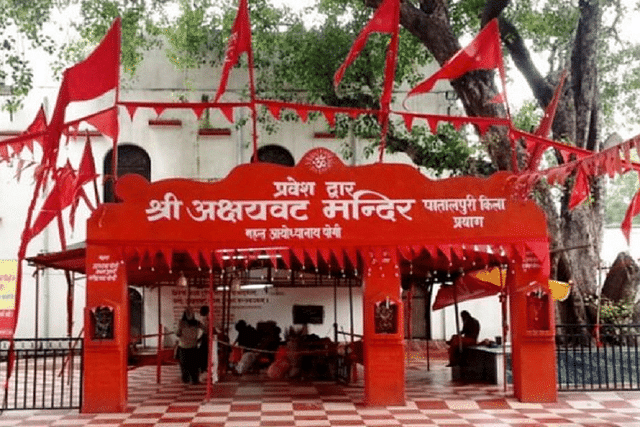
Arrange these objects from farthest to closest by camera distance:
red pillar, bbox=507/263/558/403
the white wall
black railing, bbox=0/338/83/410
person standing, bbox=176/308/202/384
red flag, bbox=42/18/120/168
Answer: the white wall → person standing, bbox=176/308/202/384 → red pillar, bbox=507/263/558/403 → black railing, bbox=0/338/83/410 → red flag, bbox=42/18/120/168

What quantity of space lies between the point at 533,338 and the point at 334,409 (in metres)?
2.85

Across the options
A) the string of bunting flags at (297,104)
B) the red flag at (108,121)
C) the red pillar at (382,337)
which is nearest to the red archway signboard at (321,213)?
the red pillar at (382,337)

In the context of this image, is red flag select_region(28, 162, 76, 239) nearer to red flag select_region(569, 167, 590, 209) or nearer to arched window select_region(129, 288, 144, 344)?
red flag select_region(569, 167, 590, 209)

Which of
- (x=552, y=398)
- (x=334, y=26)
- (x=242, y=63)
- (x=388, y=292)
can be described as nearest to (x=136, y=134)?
(x=242, y=63)

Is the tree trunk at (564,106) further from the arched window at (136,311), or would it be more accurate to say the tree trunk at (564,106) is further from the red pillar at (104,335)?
the arched window at (136,311)

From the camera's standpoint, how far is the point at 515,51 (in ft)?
51.7

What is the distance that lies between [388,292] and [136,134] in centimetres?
1046

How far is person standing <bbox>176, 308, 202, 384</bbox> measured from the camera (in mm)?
13039

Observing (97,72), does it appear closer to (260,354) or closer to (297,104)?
(297,104)

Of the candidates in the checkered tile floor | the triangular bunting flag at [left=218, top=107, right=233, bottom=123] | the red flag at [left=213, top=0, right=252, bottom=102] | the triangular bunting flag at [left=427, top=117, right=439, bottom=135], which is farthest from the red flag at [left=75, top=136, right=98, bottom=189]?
the triangular bunting flag at [left=427, top=117, right=439, bottom=135]

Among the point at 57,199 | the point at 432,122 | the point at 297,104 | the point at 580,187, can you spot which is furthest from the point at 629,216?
the point at 57,199

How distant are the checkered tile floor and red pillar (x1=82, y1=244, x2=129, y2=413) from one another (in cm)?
28

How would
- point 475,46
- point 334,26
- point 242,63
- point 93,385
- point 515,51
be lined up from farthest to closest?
point 242,63, point 334,26, point 515,51, point 475,46, point 93,385

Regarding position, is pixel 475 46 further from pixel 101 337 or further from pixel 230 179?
pixel 101 337
